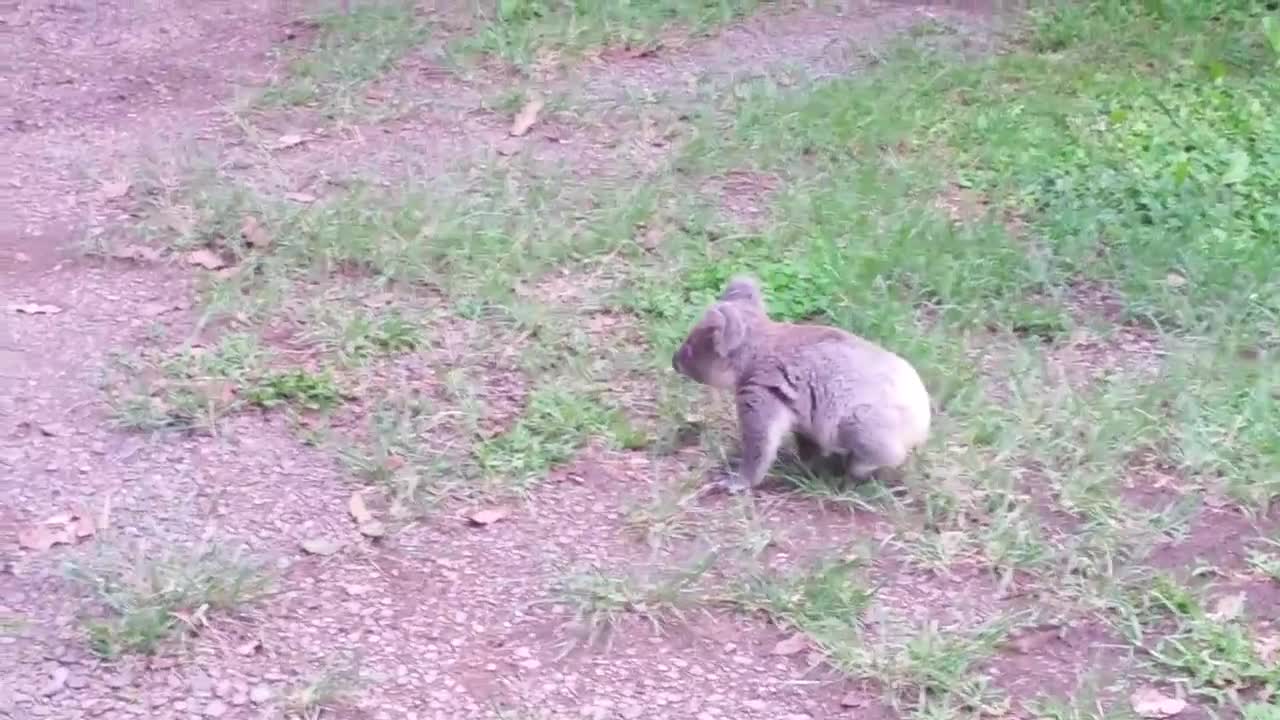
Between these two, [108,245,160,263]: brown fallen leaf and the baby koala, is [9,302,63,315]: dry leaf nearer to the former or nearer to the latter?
[108,245,160,263]: brown fallen leaf

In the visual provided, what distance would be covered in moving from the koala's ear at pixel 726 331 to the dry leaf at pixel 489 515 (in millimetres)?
841

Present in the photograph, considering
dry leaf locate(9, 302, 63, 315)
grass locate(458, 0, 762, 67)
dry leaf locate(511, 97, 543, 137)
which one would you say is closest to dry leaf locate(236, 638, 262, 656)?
dry leaf locate(9, 302, 63, 315)

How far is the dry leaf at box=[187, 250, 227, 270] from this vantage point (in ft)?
20.6

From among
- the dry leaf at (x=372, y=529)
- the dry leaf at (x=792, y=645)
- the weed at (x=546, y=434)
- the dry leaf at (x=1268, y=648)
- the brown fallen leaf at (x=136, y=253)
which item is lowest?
the brown fallen leaf at (x=136, y=253)

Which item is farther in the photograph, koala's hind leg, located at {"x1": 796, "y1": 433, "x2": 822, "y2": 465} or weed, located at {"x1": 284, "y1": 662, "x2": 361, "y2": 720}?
koala's hind leg, located at {"x1": 796, "y1": 433, "x2": 822, "y2": 465}

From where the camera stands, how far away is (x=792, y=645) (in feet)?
13.8

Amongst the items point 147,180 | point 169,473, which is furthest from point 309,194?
point 169,473

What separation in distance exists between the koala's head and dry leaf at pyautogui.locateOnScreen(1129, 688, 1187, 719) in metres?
1.59

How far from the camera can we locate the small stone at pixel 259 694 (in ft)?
12.9

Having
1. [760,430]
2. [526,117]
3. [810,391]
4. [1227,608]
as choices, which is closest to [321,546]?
[760,430]

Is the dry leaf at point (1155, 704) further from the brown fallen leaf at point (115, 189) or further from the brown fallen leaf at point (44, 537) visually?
the brown fallen leaf at point (115, 189)

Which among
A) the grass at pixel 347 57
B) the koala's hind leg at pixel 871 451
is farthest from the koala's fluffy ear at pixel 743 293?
the grass at pixel 347 57

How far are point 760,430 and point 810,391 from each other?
19 centimetres

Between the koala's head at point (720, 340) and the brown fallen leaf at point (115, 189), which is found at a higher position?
the koala's head at point (720, 340)
